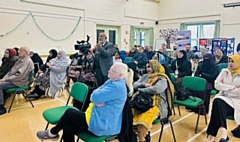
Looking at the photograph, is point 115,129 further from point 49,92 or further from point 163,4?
point 163,4

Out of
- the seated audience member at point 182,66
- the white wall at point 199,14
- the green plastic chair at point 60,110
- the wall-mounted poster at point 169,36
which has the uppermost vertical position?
the white wall at point 199,14

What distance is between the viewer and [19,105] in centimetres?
406

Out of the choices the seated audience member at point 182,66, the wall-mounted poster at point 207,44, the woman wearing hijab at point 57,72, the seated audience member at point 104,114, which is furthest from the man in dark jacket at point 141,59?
the seated audience member at point 104,114

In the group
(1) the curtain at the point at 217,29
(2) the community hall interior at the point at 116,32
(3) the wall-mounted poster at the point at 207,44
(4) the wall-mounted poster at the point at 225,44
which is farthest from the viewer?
(1) the curtain at the point at 217,29

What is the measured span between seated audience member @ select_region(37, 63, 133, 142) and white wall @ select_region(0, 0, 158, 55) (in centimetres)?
568

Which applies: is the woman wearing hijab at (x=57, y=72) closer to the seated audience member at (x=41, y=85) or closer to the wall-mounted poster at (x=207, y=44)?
the seated audience member at (x=41, y=85)

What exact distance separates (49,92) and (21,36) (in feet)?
10.7

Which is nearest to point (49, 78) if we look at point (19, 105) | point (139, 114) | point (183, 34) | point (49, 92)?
point (49, 92)

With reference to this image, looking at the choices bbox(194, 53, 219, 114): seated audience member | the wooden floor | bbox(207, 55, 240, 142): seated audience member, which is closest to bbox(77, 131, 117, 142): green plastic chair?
the wooden floor

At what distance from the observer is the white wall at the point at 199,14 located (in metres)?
9.02

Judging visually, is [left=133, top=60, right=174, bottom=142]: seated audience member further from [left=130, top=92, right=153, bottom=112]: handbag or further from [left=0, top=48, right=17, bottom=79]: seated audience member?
[left=0, top=48, right=17, bottom=79]: seated audience member

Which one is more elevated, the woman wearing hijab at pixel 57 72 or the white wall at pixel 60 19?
the white wall at pixel 60 19

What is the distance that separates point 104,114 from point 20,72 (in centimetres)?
263

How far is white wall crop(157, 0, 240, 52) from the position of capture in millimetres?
9023
